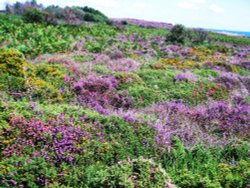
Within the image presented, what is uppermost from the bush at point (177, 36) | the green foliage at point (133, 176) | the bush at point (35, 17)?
the bush at point (35, 17)

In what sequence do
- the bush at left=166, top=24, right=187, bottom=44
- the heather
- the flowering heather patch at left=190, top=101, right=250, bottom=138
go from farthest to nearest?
the bush at left=166, top=24, right=187, bottom=44 < the flowering heather patch at left=190, top=101, right=250, bottom=138 < the heather

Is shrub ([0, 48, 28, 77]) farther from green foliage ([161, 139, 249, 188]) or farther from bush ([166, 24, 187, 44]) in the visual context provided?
bush ([166, 24, 187, 44])

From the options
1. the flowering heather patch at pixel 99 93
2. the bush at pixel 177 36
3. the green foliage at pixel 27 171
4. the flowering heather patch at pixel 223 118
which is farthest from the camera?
the bush at pixel 177 36

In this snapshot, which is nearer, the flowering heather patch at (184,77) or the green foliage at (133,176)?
the green foliage at (133,176)

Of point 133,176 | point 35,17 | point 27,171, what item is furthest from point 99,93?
point 35,17

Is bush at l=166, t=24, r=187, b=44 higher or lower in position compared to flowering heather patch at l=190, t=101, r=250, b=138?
higher

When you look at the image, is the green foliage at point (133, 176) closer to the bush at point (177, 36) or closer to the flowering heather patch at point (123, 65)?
the flowering heather patch at point (123, 65)

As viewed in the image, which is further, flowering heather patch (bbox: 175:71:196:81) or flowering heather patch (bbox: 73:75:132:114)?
flowering heather patch (bbox: 175:71:196:81)

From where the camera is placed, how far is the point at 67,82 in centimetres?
991

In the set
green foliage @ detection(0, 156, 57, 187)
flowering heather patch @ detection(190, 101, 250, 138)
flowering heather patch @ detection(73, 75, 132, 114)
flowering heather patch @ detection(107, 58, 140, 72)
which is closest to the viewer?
green foliage @ detection(0, 156, 57, 187)

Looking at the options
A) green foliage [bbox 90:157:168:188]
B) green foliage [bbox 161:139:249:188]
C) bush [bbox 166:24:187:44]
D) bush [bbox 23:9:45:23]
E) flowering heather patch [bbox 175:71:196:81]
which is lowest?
green foliage [bbox 161:139:249:188]

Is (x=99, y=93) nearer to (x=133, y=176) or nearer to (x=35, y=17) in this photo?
(x=133, y=176)

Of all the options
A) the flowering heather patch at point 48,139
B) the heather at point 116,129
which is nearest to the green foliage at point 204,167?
the heather at point 116,129

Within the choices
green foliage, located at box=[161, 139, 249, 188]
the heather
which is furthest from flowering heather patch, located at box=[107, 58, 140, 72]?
green foliage, located at box=[161, 139, 249, 188]
